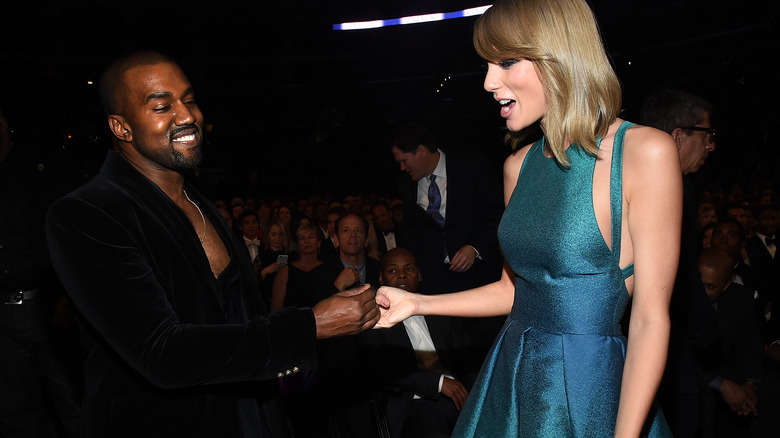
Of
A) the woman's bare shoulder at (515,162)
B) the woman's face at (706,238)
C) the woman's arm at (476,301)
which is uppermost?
the woman's bare shoulder at (515,162)

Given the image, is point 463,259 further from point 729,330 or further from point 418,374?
point 729,330

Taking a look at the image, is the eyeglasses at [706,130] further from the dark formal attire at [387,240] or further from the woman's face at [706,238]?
the dark formal attire at [387,240]

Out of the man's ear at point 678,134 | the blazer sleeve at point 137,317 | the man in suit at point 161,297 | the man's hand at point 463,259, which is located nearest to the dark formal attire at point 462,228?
the man's hand at point 463,259

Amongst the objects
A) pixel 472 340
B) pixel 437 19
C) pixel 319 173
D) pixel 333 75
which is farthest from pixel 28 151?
pixel 319 173

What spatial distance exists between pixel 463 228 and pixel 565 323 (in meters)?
3.02

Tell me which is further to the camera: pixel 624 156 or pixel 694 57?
pixel 694 57

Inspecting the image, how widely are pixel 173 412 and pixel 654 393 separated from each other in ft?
3.89

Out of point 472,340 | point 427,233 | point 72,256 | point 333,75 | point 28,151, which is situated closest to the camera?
point 72,256

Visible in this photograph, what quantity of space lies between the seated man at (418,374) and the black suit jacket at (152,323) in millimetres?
1682

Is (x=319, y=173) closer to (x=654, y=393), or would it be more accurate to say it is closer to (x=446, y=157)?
(x=446, y=157)

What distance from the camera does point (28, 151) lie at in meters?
3.21

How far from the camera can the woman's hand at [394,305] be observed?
1906 millimetres

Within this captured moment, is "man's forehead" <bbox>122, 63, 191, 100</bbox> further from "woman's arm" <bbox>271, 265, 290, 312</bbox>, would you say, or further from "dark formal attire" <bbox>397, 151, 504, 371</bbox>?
"woman's arm" <bbox>271, 265, 290, 312</bbox>

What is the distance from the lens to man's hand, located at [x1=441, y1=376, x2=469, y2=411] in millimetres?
3355
